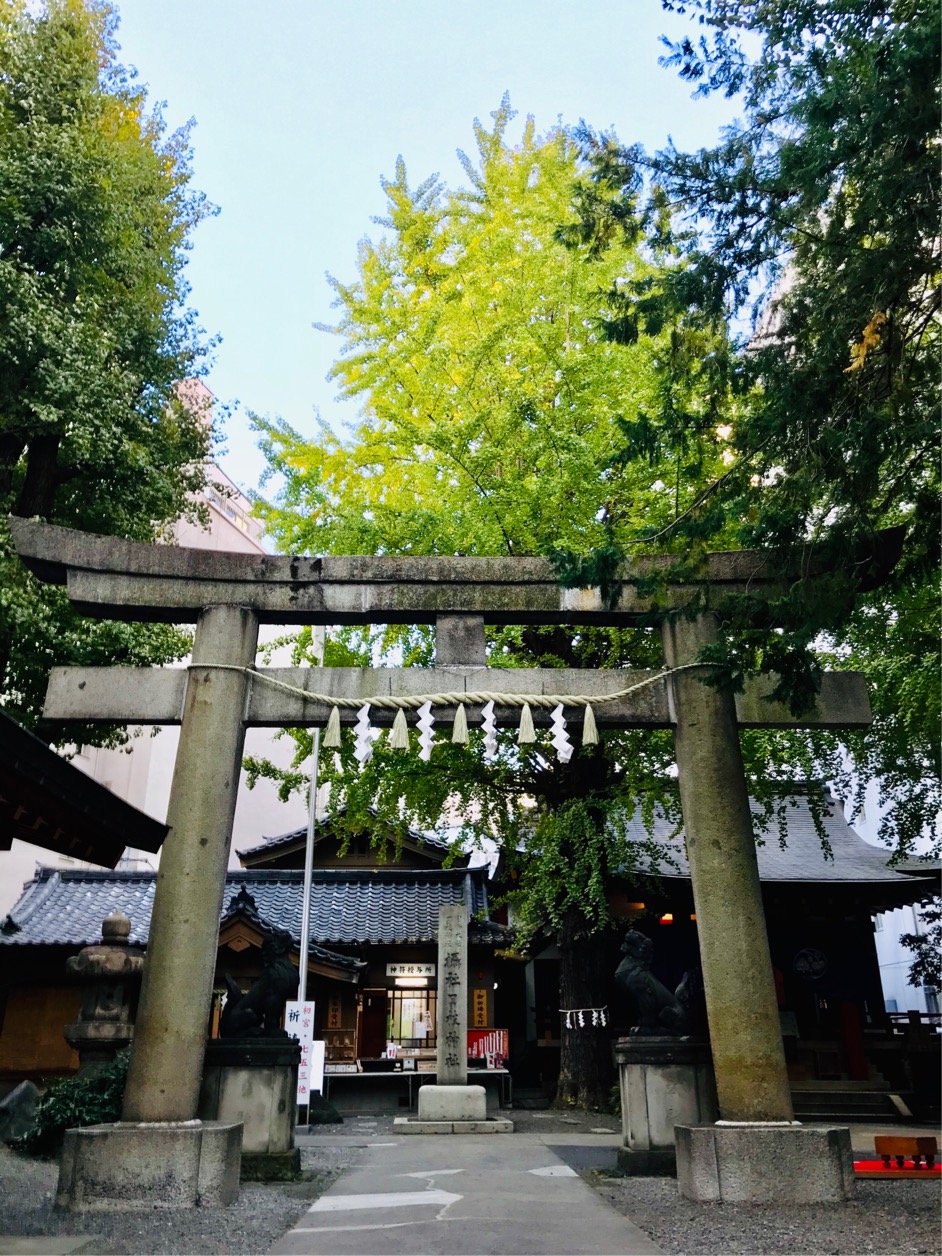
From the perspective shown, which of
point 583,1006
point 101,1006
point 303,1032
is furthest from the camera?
point 583,1006

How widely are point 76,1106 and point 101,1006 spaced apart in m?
1.07

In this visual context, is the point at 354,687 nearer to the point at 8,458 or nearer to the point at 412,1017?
the point at 8,458

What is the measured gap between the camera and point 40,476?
1278cm

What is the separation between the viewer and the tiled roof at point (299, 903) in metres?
19.5

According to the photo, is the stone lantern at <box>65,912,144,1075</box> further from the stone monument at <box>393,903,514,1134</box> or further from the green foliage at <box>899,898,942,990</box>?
the green foliage at <box>899,898,942,990</box>

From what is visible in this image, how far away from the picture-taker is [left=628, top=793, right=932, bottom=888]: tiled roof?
17.7m

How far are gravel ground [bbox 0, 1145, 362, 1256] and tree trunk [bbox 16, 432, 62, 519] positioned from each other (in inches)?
335

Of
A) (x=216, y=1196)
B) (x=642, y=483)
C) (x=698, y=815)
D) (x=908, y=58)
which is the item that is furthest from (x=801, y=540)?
(x=216, y=1196)

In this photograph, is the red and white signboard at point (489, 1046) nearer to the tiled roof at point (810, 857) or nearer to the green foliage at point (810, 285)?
the tiled roof at point (810, 857)

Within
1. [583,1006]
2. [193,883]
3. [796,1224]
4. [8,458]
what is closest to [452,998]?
[583,1006]

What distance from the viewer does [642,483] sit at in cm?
1270


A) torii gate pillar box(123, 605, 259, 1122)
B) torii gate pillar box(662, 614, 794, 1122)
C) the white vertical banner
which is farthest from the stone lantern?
torii gate pillar box(662, 614, 794, 1122)

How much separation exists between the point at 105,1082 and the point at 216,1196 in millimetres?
3858

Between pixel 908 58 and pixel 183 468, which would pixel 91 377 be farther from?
pixel 908 58
